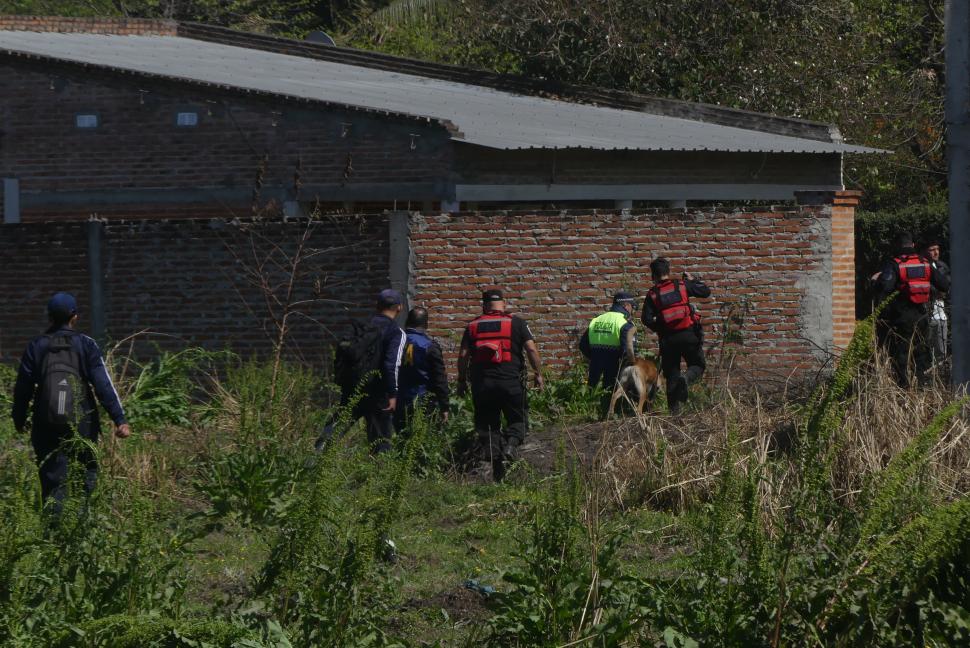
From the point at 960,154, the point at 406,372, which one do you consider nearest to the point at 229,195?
the point at 406,372

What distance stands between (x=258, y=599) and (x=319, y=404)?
6.54 metres

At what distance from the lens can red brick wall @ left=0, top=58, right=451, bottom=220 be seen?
15.4 m

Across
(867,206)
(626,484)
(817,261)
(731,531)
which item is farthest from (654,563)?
(867,206)

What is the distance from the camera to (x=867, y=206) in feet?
76.6

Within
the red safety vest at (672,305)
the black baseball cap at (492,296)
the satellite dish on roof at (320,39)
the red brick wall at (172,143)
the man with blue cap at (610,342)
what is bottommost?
the man with blue cap at (610,342)

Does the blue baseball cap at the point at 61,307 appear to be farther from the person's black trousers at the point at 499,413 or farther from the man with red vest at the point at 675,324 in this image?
the man with red vest at the point at 675,324

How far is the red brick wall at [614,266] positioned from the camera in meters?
12.6

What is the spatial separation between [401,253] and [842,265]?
4.57 metres

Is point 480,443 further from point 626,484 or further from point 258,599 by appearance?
point 258,599

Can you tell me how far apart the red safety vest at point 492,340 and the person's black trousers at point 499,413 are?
163 millimetres

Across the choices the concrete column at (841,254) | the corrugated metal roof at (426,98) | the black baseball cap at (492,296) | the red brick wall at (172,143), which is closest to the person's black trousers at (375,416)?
the black baseball cap at (492,296)

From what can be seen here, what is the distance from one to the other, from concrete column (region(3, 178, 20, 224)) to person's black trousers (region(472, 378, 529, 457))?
9.16m

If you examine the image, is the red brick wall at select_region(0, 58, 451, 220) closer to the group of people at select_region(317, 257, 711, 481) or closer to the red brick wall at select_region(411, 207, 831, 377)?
the red brick wall at select_region(411, 207, 831, 377)

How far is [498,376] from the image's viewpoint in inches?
378
